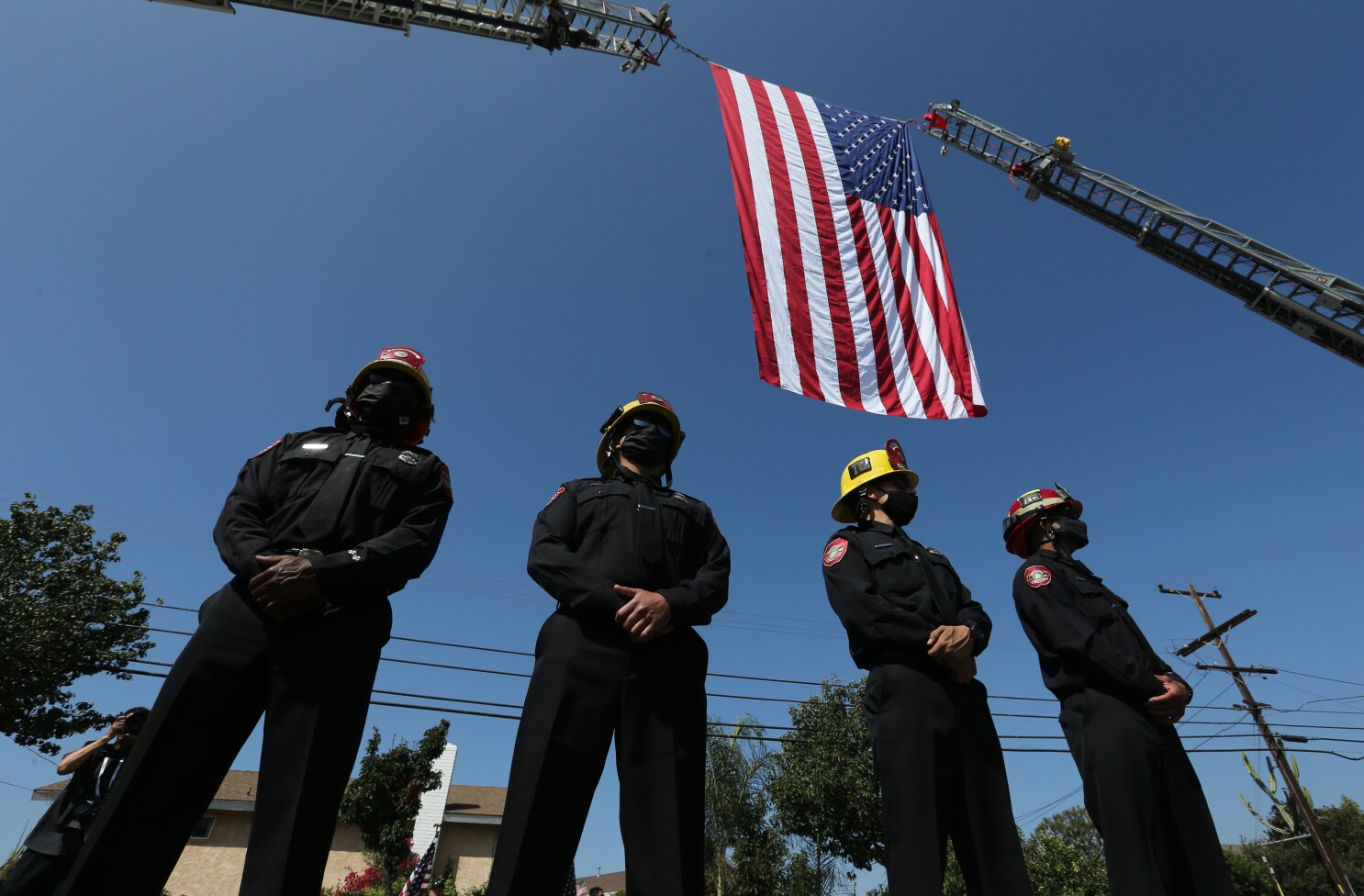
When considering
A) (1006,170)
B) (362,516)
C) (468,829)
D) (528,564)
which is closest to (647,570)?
(528,564)

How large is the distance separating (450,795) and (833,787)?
62.3 feet

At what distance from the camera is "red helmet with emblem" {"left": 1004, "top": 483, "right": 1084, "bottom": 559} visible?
16.1 ft

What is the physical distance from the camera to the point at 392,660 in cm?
1530

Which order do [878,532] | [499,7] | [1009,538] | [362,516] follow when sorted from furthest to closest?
[499,7], [1009,538], [878,532], [362,516]

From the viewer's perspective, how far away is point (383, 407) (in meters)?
3.71

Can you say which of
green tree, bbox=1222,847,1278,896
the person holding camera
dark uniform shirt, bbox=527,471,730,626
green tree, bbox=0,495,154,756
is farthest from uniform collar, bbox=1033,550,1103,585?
green tree, bbox=1222,847,1278,896

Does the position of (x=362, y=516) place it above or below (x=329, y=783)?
above

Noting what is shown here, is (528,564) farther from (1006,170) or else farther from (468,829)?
(468,829)

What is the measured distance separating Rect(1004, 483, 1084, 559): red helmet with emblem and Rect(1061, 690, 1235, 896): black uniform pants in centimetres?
140

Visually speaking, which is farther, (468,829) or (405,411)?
(468,829)

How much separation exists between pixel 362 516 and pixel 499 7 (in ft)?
58.9

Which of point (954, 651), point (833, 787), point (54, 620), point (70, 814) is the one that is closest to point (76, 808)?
point (70, 814)

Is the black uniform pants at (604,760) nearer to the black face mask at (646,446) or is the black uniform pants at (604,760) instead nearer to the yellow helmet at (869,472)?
the black face mask at (646,446)

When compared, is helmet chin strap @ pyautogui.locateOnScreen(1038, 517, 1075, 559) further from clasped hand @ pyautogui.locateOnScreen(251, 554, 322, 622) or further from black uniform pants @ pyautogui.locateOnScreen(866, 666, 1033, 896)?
clasped hand @ pyautogui.locateOnScreen(251, 554, 322, 622)
